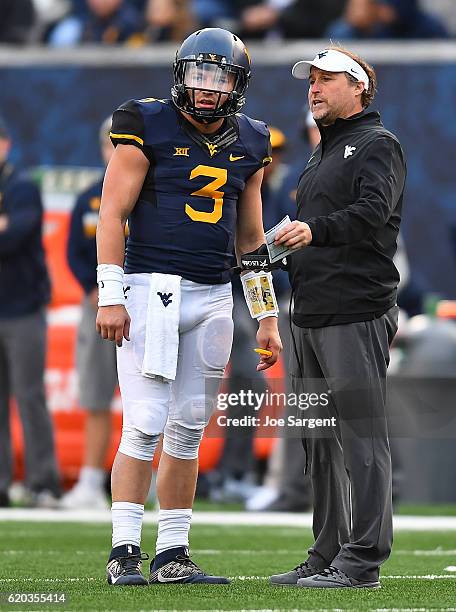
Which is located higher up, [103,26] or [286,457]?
[103,26]

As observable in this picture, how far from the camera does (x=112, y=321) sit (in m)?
5.82

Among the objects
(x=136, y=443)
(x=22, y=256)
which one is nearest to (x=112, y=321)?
(x=136, y=443)

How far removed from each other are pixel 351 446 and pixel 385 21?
7785mm

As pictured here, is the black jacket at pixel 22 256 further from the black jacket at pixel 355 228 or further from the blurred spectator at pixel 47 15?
the black jacket at pixel 355 228

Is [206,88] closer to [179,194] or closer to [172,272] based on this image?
[179,194]

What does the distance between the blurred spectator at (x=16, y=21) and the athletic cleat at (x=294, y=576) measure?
303 inches

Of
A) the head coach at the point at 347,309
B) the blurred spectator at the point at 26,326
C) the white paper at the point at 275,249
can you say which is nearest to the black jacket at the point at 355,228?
the head coach at the point at 347,309

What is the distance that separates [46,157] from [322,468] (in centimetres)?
634

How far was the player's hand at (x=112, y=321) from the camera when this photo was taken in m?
5.82

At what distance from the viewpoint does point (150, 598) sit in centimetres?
548

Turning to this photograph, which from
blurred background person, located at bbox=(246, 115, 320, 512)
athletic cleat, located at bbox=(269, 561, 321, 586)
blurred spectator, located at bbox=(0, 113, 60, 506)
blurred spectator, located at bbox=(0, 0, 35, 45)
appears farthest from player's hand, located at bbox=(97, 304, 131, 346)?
blurred spectator, located at bbox=(0, 0, 35, 45)

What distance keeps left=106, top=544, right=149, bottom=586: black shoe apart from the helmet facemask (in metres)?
1.60

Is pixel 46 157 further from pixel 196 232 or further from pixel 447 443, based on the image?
pixel 196 232

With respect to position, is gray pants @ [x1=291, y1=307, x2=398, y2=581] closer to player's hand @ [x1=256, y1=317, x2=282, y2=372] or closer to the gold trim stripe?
player's hand @ [x1=256, y1=317, x2=282, y2=372]
